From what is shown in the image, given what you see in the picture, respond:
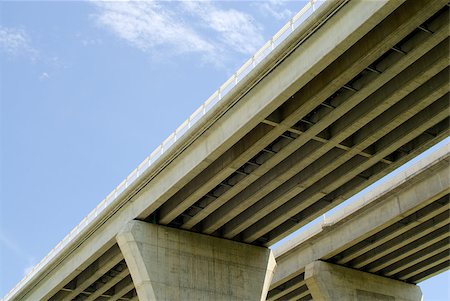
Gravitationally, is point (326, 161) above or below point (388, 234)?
below

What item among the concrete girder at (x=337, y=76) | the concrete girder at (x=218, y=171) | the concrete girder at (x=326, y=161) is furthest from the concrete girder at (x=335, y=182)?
the concrete girder at (x=337, y=76)

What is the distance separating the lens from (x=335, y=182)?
29.2 m

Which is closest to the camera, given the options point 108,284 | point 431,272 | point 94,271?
point 94,271

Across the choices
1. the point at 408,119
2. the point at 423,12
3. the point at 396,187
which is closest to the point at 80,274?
the point at 396,187

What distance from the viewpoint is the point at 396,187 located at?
111 ft

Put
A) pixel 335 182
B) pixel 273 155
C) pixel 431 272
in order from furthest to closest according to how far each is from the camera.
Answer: pixel 431 272 < pixel 335 182 < pixel 273 155

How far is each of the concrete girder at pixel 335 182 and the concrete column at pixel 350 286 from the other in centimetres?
656

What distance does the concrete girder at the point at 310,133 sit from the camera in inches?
867

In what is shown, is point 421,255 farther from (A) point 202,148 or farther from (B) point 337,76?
(B) point 337,76

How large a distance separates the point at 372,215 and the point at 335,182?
281 inches

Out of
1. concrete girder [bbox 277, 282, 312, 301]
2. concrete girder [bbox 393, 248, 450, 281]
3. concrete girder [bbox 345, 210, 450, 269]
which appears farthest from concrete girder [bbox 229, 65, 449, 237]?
concrete girder [bbox 393, 248, 450, 281]

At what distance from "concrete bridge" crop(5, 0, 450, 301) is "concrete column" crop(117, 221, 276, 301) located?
53 millimetres

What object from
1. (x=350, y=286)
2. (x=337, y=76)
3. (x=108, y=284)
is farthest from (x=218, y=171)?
(x=350, y=286)

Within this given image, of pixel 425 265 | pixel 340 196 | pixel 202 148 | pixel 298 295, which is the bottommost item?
pixel 340 196
